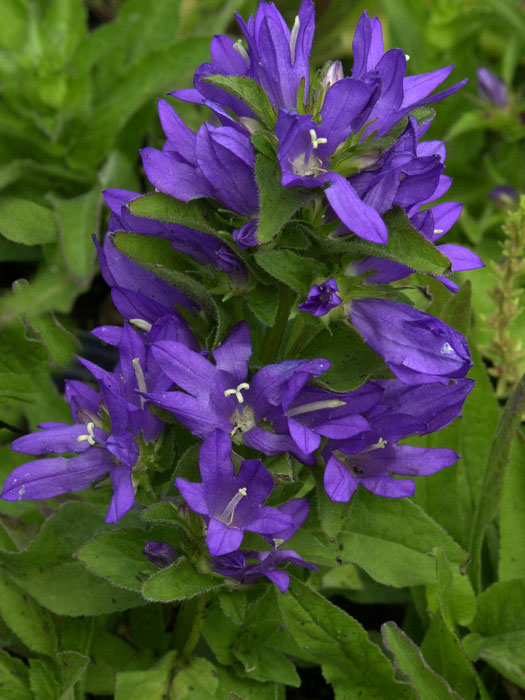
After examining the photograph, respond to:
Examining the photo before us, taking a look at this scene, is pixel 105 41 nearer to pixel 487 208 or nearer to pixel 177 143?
pixel 487 208

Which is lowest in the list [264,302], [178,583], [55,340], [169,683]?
[169,683]

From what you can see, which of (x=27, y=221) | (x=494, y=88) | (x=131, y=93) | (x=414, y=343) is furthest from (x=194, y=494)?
(x=494, y=88)

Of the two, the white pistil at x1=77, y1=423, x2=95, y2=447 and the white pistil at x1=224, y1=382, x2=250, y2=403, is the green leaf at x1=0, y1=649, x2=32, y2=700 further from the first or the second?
the white pistil at x1=224, y1=382, x2=250, y2=403

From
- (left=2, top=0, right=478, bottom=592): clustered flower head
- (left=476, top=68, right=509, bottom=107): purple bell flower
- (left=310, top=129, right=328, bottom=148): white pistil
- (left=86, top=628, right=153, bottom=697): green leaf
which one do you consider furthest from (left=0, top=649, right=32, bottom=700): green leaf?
(left=476, top=68, right=509, bottom=107): purple bell flower

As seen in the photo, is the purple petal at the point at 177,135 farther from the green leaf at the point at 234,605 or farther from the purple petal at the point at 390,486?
the green leaf at the point at 234,605

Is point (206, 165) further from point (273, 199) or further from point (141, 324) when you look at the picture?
point (141, 324)
